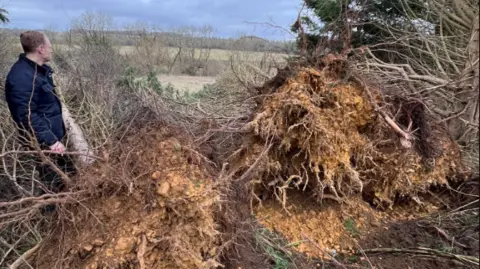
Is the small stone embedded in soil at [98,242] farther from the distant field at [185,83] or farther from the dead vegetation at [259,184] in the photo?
the distant field at [185,83]

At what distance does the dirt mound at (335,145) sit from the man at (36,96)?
6.09 ft

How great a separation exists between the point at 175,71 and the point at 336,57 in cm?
2210

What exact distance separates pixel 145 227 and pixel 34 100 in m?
1.67

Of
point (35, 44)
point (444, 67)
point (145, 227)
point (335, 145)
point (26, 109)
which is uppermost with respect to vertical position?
point (444, 67)

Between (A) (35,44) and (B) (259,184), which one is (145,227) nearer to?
(B) (259,184)

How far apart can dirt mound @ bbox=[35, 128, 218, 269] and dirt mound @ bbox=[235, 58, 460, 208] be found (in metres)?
1.10

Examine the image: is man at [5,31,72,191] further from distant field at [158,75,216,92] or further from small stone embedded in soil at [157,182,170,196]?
distant field at [158,75,216,92]

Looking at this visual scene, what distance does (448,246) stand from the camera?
3.66m

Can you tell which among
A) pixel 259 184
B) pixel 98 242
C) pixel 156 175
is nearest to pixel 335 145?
pixel 259 184

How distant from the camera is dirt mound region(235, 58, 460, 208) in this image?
3777 mm

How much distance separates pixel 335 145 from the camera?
383 centimetres

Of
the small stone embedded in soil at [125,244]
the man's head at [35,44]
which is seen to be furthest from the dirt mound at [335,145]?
the man's head at [35,44]

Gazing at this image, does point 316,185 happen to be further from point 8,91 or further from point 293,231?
point 8,91

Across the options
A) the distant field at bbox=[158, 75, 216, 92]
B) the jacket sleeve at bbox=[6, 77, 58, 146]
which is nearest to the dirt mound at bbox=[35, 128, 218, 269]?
the jacket sleeve at bbox=[6, 77, 58, 146]
